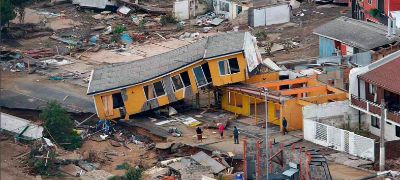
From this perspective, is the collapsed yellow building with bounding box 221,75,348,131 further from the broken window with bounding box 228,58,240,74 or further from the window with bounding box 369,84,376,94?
the window with bounding box 369,84,376,94

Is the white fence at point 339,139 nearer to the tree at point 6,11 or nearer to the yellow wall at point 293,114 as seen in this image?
the yellow wall at point 293,114

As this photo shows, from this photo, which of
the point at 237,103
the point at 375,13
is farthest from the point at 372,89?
the point at 375,13

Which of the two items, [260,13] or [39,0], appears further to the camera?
[39,0]

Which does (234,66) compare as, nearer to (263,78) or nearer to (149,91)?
(263,78)

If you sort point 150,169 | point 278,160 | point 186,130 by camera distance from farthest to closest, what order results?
1. point 186,130
2. point 150,169
3. point 278,160

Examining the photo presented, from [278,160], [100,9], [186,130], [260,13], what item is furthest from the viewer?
[100,9]

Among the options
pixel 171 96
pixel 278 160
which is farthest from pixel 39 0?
pixel 278 160

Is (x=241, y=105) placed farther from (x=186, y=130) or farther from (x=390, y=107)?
(x=390, y=107)

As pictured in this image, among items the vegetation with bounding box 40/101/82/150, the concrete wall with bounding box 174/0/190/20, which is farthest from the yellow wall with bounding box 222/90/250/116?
the concrete wall with bounding box 174/0/190/20
